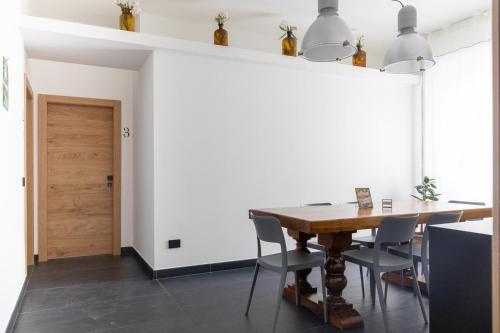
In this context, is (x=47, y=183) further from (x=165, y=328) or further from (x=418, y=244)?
(x=418, y=244)

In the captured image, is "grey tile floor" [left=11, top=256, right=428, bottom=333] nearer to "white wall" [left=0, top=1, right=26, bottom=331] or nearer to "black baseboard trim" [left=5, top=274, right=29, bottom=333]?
"black baseboard trim" [left=5, top=274, right=29, bottom=333]

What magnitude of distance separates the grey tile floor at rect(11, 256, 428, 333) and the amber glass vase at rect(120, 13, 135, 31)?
2604mm

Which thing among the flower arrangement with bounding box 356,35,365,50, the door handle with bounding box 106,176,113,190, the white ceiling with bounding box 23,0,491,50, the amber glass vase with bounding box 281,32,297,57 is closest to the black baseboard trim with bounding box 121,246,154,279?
the door handle with bounding box 106,176,113,190

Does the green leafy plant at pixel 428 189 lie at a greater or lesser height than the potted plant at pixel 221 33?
lesser

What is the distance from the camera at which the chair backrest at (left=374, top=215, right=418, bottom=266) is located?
2562 mm

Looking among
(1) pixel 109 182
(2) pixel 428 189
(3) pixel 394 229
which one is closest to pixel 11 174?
(1) pixel 109 182

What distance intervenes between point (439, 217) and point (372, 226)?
0.52 m

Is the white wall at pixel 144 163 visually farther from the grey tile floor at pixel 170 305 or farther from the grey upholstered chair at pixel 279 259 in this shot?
the grey upholstered chair at pixel 279 259

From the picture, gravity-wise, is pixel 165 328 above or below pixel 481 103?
below

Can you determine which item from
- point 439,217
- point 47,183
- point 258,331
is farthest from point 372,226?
point 47,183

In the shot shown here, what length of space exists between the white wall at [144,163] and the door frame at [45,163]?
0.28 metres

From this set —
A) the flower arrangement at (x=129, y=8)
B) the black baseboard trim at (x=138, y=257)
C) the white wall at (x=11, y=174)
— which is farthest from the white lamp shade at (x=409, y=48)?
the black baseboard trim at (x=138, y=257)

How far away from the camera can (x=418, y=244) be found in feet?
11.2

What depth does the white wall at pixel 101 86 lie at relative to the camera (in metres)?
4.60
